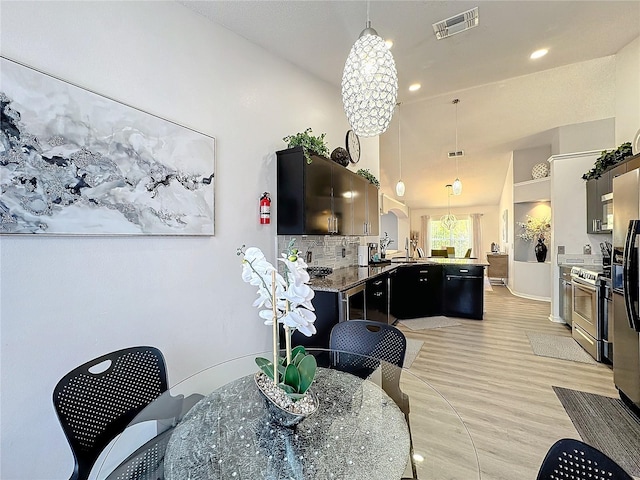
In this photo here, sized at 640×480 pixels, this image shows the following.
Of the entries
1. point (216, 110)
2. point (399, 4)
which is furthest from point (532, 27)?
point (216, 110)

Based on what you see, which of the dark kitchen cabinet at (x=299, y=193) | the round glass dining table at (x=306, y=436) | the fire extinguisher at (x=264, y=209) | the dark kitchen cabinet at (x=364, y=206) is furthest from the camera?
the dark kitchen cabinet at (x=364, y=206)

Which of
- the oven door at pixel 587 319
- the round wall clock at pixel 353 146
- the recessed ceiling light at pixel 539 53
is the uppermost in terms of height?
the recessed ceiling light at pixel 539 53

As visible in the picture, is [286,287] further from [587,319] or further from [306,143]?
[587,319]

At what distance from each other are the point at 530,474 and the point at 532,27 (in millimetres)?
3397

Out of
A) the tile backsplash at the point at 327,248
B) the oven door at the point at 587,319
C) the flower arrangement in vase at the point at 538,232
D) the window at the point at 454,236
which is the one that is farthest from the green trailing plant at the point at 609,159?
the window at the point at 454,236

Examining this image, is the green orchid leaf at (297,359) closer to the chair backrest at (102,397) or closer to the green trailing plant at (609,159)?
the chair backrest at (102,397)

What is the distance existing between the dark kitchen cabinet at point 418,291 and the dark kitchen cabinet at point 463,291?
114 millimetres

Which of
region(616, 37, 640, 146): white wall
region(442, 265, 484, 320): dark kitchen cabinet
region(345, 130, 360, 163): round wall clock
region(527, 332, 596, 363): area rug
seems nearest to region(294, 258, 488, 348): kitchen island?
region(442, 265, 484, 320): dark kitchen cabinet

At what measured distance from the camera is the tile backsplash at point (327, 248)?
3.30 metres

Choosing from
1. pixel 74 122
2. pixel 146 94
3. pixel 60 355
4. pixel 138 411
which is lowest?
pixel 138 411

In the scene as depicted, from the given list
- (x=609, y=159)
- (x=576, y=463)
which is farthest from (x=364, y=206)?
(x=576, y=463)

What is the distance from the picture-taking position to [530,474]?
5.42ft

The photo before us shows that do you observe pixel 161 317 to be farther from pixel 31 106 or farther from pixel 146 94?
pixel 146 94

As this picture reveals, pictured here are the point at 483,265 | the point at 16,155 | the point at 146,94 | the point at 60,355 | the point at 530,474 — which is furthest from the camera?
the point at 483,265
